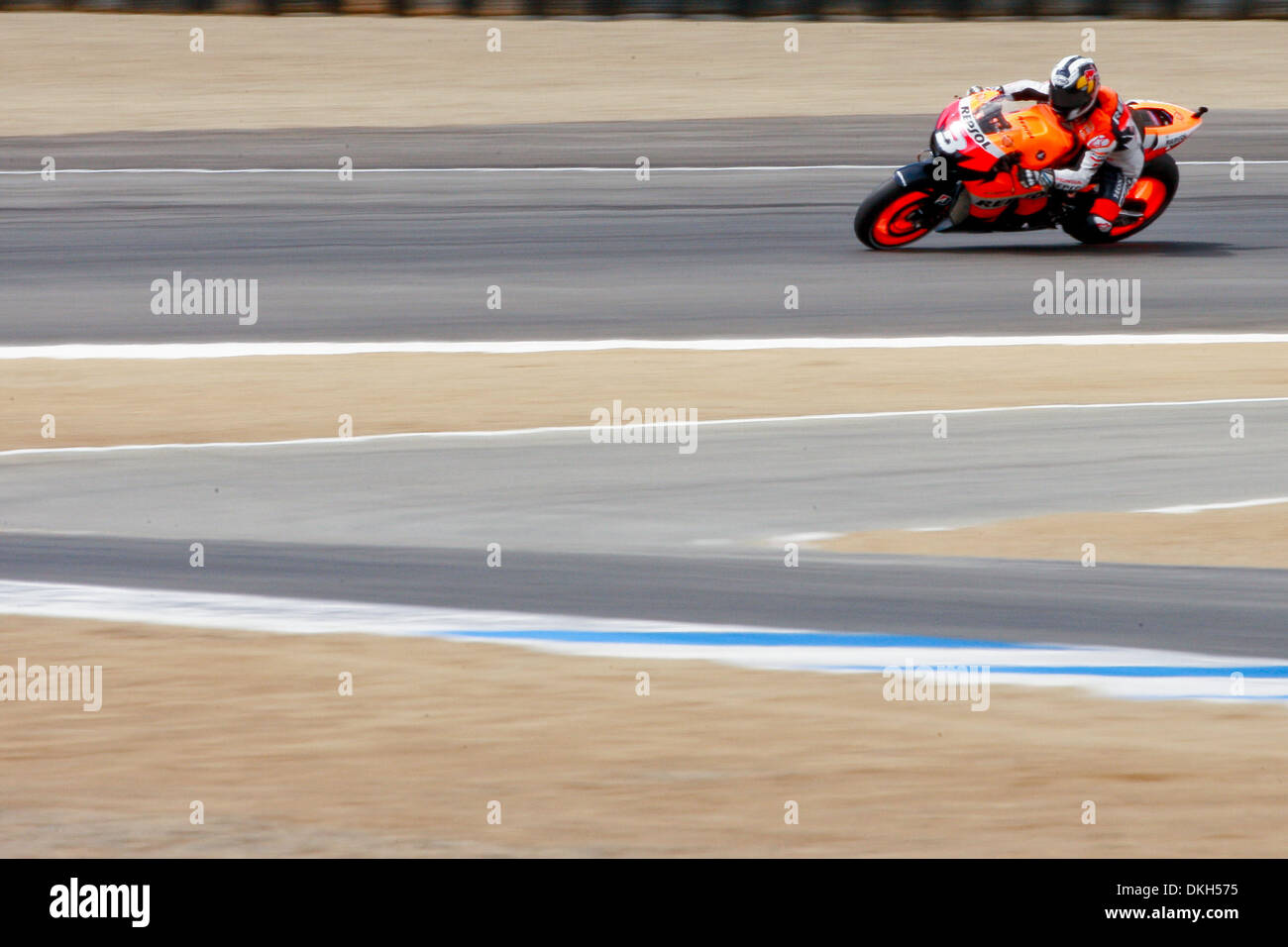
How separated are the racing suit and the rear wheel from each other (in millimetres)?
303

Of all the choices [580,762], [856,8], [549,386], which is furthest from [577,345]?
[856,8]

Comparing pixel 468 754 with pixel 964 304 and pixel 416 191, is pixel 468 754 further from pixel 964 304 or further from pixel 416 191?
pixel 416 191

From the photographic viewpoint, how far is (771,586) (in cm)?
684

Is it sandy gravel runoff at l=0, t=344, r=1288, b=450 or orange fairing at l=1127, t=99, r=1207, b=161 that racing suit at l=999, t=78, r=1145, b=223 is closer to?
orange fairing at l=1127, t=99, r=1207, b=161

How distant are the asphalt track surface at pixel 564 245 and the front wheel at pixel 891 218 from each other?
0.15 m

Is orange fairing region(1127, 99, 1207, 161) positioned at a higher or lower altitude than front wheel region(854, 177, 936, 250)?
higher

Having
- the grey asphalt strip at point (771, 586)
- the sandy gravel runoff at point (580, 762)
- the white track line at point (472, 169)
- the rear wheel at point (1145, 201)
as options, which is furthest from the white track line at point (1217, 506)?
the white track line at point (472, 169)

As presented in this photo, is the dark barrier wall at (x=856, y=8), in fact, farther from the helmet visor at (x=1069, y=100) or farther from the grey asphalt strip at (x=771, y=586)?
the grey asphalt strip at (x=771, y=586)

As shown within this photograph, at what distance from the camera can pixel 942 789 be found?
5.08 metres

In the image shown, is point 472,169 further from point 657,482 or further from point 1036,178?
point 657,482

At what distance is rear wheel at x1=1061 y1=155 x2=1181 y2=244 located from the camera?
14180 millimetres

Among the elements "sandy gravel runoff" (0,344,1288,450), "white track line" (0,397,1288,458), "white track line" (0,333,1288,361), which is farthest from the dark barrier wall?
"white track line" (0,397,1288,458)
